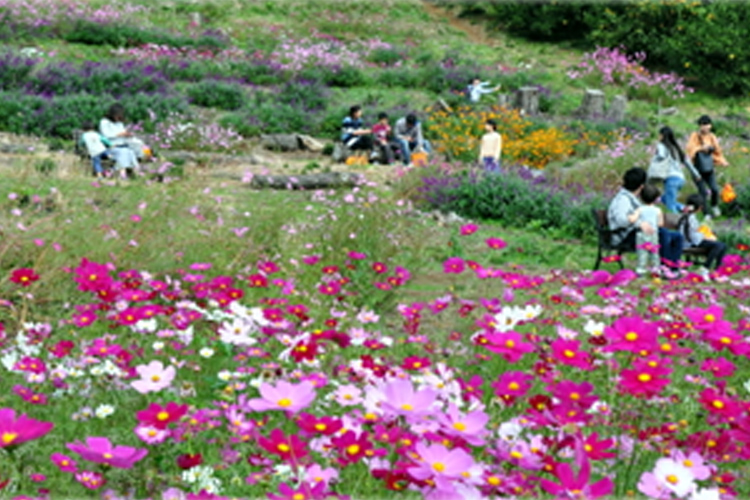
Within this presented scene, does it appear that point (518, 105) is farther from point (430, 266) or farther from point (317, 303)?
point (317, 303)

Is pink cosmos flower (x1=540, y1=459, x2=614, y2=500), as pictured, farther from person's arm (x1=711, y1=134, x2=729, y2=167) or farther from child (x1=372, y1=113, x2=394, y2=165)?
child (x1=372, y1=113, x2=394, y2=165)

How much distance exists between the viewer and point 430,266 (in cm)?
659

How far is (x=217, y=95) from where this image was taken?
1655 centimetres

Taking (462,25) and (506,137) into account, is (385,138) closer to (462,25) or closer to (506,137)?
(506,137)

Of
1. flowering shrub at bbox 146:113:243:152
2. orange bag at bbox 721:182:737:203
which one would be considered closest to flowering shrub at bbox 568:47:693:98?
orange bag at bbox 721:182:737:203

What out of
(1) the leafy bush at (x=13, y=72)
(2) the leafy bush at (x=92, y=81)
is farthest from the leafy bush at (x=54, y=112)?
(1) the leafy bush at (x=13, y=72)

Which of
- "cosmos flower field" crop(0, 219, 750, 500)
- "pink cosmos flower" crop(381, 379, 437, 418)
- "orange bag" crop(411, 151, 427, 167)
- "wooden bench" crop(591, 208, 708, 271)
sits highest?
"pink cosmos flower" crop(381, 379, 437, 418)

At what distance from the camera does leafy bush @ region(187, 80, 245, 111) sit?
16.5m

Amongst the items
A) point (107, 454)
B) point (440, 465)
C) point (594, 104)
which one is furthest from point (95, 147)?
point (594, 104)

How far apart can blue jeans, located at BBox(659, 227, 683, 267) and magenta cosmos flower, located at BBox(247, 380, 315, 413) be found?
564 centimetres

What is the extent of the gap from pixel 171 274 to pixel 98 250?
45 centimetres

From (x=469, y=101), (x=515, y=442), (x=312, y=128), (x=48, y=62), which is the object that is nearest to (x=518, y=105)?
(x=469, y=101)

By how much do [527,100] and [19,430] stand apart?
16.8 m

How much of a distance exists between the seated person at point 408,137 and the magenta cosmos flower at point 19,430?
1159 cm
